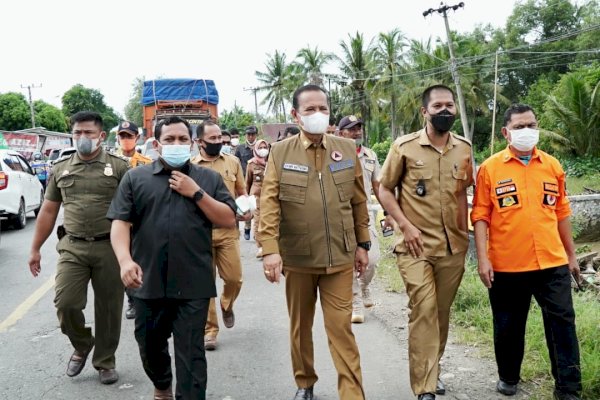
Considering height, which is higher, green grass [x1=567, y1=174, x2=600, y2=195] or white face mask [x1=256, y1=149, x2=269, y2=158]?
white face mask [x1=256, y1=149, x2=269, y2=158]

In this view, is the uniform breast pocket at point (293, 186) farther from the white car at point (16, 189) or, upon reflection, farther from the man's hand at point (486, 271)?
the white car at point (16, 189)

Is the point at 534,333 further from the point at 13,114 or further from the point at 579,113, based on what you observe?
the point at 13,114

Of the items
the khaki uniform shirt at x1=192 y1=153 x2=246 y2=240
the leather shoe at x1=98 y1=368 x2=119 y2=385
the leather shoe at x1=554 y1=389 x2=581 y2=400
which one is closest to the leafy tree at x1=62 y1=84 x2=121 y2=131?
the khaki uniform shirt at x1=192 y1=153 x2=246 y2=240

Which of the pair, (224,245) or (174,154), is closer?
(174,154)

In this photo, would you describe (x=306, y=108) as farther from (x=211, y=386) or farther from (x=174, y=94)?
(x=174, y=94)

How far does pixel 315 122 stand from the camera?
369 centimetres

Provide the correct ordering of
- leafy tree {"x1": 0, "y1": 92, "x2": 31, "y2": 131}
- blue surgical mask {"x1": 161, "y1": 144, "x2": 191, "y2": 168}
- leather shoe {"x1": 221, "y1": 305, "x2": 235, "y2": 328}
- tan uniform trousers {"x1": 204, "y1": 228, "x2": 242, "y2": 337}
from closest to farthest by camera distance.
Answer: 1. blue surgical mask {"x1": 161, "y1": 144, "x2": 191, "y2": 168}
2. tan uniform trousers {"x1": 204, "y1": 228, "x2": 242, "y2": 337}
3. leather shoe {"x1": 221, "y1": 305, "x2": 235, "y2": 328}
4. leafy tree {"x1": 0, "y1": 92, "x2": 31, "y2": 131}

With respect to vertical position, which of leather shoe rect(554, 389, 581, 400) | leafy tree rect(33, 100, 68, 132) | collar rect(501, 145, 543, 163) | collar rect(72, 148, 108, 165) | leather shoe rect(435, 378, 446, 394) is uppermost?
leafy tree rect(33, 100, 68, 132)

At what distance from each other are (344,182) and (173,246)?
1133mm

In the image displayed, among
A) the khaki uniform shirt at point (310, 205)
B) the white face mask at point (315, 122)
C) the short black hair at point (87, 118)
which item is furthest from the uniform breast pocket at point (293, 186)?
the short black hair at point (87, 118)

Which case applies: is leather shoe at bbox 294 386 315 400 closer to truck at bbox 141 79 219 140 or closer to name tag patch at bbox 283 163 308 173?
name tag patch at bbox 283 163 308 173

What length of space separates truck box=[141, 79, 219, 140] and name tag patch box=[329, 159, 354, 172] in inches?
627

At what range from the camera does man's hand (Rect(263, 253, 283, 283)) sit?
11.6 feet

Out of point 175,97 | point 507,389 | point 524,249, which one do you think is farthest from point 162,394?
point 175,97
